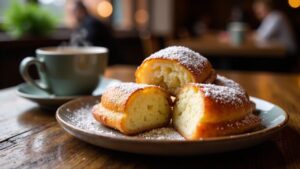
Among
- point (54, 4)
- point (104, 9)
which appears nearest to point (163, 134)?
point (54, 4)

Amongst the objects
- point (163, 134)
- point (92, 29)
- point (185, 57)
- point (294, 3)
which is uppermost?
point (185, 57)

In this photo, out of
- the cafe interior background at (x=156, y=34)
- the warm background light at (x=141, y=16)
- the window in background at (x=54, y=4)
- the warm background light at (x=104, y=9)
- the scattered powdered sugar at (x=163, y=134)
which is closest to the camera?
the scattered powdered sugar at (x=163, y=134)

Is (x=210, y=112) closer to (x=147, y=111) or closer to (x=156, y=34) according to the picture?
(x=147, y=111)

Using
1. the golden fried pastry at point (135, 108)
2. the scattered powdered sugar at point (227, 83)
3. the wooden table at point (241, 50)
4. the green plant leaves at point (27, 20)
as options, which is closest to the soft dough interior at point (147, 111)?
the golden fried pastry at point (135, 108)

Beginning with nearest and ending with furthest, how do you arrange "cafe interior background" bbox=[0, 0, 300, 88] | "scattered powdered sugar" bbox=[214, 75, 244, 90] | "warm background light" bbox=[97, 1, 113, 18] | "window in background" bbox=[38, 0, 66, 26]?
"scattered powdered sugar" bbox=[214, 75, 244, 90], "cafe interior background" bbox=[0, 0, 300, 88], "window in background" bbox=[38, 0, 66, 26], "warm background light" bbox=[97, 1, 113, 18]

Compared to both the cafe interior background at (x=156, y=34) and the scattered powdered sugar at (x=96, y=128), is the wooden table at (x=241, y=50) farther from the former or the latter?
the scattered powdered sugar at (x=96, y=128)

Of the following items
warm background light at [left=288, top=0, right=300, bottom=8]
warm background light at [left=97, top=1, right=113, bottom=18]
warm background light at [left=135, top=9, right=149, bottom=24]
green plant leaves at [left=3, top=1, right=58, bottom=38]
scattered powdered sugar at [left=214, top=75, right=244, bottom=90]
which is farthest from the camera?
warm background light at [left=288, top=0, right=300, bottom=8]

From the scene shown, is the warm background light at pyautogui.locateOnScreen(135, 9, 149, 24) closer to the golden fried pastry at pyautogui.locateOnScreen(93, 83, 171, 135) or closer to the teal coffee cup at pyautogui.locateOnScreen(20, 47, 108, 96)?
the teal coffee cup at pyautogui.locateOnScreen(20, 47, 108, 96)

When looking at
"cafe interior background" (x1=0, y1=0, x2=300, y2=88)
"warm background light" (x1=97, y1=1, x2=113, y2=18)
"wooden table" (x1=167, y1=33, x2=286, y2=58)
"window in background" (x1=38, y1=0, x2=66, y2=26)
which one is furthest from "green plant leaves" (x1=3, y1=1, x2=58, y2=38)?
"warm background light" (x1=97, y1=1, x2=113, y2=18)
